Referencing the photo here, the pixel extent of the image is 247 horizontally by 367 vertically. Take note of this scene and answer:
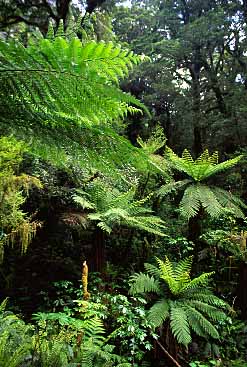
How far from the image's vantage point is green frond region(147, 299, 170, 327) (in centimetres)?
379

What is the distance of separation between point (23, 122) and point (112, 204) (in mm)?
3801

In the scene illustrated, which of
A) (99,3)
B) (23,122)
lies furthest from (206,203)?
(99,3)

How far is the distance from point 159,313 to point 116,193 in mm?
1860

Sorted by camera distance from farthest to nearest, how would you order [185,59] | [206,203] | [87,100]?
[185,59] → [206,203] → [87,100]

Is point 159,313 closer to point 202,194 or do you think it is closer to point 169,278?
point 169,278

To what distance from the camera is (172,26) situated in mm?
9477

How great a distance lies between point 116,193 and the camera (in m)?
5.14

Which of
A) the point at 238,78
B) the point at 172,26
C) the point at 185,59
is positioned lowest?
the point at 238,78

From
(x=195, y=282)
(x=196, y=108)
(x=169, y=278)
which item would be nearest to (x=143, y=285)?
(x=169, y=278)

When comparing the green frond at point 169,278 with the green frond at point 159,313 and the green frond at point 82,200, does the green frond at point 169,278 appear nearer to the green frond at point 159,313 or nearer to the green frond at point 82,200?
the green frond at point 159,313

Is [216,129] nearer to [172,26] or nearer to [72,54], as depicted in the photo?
[172,26]

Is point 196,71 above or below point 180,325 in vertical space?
above

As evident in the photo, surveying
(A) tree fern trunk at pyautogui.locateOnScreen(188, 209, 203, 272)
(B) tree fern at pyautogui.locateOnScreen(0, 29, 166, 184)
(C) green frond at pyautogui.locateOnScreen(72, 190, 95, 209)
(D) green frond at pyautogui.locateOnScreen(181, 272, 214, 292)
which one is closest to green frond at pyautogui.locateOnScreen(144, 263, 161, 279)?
(D) green frond at pyautogui.locateOnScreen(181, 272, 214, 292)

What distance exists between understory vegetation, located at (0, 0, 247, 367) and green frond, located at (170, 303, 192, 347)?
20 millimetres
